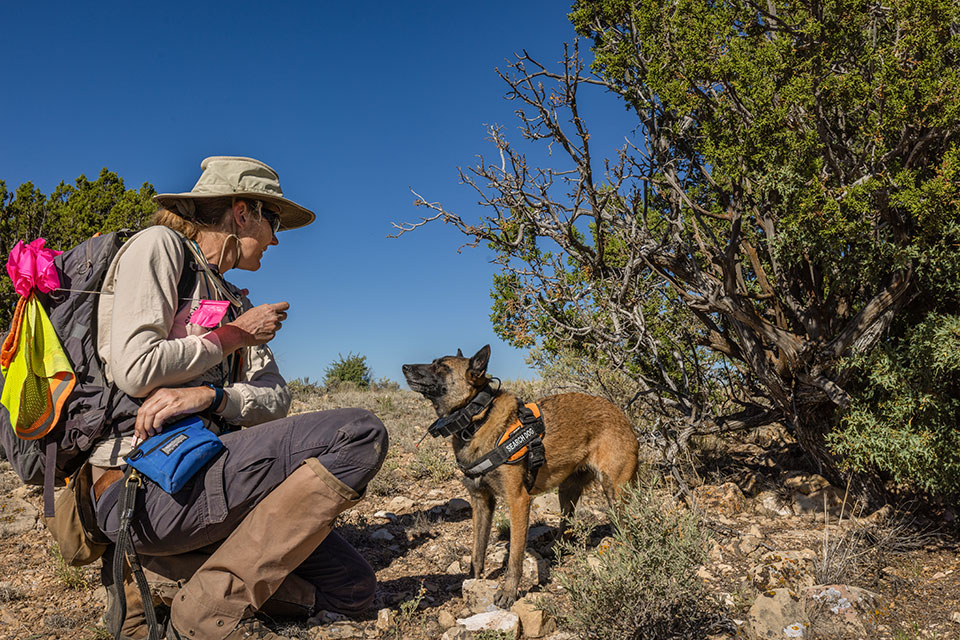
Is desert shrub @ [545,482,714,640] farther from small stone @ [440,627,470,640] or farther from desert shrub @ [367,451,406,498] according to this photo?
desert shrub @ [367,451,406,498]

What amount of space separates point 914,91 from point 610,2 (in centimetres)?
228

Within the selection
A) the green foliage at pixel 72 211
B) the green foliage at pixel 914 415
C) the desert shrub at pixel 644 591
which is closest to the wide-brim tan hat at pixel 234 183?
the desert shrub at pixel 644 591

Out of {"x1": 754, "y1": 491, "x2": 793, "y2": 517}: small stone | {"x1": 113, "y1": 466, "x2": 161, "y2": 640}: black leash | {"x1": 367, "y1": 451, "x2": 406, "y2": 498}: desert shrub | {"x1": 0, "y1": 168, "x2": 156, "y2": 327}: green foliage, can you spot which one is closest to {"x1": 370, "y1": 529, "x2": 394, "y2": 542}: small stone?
{"x1": 367, "y1": 451, "x2": 406, "y2": 498}: desert shrub

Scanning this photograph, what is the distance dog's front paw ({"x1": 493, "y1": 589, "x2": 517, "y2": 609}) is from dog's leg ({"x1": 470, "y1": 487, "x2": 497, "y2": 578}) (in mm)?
343

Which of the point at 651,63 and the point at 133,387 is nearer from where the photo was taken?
the point at 133,387

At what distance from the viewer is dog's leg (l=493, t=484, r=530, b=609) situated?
3699mm

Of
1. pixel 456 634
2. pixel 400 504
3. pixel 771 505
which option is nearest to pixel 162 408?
pixel 456 634

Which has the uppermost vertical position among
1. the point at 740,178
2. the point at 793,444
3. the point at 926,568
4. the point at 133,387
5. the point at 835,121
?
the point at 835,121

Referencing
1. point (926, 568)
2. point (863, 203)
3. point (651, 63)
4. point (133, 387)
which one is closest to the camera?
point (133, 387)

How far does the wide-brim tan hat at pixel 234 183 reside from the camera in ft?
10.5

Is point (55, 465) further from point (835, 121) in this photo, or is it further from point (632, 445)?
point (835, 121)

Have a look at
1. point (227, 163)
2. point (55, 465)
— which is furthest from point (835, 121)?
point (55, 465)

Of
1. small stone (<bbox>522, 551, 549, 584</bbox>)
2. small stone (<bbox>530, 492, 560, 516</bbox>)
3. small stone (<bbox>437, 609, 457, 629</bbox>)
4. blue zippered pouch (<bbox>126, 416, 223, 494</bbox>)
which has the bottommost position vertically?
small stone (<bbox>437, 609, 457, 629</bbox>)

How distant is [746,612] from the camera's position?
327cm
